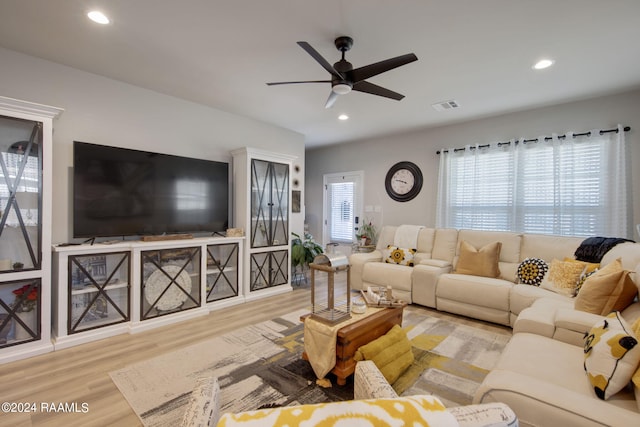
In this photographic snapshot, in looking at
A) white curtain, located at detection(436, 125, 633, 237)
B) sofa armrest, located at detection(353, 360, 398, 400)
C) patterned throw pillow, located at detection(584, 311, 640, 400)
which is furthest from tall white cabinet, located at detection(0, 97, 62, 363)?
white curtain, located at detection(436, 125, 633, 237)

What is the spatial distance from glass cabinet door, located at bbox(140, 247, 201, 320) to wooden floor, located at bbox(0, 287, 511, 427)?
8.7 inches

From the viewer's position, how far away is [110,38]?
246 centimetres

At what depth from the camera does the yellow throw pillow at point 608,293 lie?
2020 millimetres

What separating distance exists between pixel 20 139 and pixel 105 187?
722mm

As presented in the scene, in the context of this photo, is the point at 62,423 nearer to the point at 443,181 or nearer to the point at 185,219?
the point at 185,219

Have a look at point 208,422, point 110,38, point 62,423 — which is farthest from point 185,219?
point 208,422

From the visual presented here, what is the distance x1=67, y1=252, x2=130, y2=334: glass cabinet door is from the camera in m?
2.76

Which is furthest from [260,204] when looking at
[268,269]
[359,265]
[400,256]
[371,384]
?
[371,384]

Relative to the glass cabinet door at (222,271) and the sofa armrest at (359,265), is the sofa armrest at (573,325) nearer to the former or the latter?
the sofa armrest at (359,265)

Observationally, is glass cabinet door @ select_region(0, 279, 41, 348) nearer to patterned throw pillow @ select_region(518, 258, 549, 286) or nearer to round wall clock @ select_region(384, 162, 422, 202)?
patterned throw pillow @ select_region(518, 258, 549, 286)

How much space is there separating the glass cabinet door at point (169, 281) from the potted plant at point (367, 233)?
2982mm

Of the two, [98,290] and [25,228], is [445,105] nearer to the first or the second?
[98,290]

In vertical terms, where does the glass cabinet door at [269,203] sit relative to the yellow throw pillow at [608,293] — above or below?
above


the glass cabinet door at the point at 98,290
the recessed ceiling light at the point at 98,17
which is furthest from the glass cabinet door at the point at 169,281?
the recessed ceiling light at the point at 98,17
